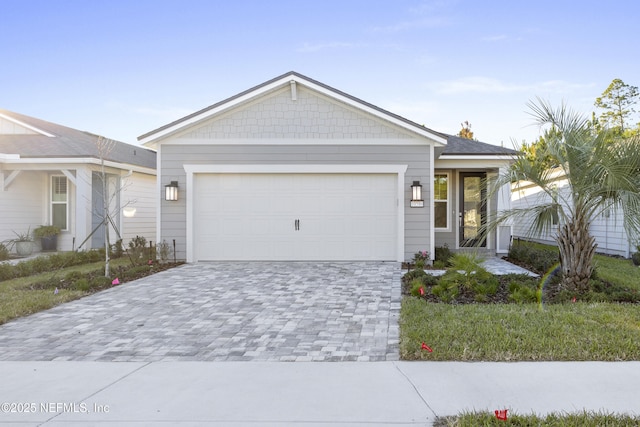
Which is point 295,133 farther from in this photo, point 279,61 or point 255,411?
point 255,411

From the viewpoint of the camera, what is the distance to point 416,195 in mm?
10570

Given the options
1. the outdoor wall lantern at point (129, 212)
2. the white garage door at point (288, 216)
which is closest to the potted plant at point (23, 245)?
the outdoor wall lantern at point (129, 212)

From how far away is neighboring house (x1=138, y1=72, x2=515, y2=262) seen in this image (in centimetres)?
1070

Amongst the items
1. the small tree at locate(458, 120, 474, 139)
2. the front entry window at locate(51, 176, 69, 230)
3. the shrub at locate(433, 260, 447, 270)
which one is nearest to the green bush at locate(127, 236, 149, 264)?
the front entry window at locate(51, 176, 69, 230)

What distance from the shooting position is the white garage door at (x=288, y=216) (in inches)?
430

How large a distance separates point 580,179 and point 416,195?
14.9 ft

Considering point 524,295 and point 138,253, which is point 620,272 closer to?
point 524,295

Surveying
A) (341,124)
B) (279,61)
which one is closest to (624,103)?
(279,61)

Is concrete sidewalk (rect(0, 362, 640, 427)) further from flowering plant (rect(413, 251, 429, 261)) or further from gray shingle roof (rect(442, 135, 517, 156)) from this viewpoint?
gray shingle roof (rect(442, 135, 517, 156))

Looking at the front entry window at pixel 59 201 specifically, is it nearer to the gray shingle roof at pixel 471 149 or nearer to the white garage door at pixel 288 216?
the white garage door at pixel 288 216

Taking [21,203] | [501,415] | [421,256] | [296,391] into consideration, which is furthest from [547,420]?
[21,203]

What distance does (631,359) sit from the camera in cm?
400

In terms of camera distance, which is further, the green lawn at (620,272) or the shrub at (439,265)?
the shrub at (439,265)

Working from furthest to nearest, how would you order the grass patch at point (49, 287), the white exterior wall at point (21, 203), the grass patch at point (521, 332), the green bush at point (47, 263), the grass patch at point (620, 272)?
the white exterior wall at point (21, 203), the green bush at point (47, 263), the grass patch at point (620, 272), the grass patch at point (49, 287), the grass patch at point (521, 332)
